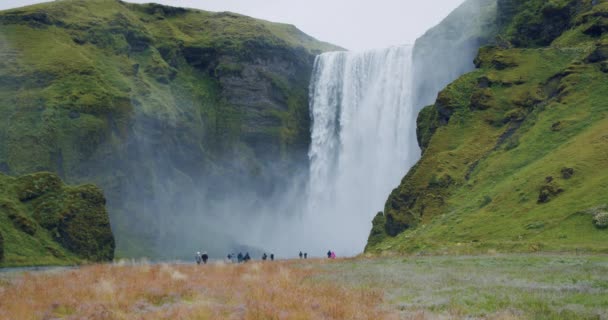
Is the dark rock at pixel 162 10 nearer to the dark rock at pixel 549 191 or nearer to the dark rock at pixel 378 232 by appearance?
the dark rock at pixel 378 232

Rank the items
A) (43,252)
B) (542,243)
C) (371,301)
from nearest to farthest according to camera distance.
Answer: (371,301), (542,243), (43,252)

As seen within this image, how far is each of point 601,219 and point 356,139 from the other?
268 ft

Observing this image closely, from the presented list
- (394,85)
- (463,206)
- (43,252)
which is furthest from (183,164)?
(463,206)

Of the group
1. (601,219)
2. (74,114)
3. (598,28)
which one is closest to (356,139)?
(74,114)

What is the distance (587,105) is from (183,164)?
86472mm

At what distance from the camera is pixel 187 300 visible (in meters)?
22.4

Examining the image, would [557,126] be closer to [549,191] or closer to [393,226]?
Result: [549,191]

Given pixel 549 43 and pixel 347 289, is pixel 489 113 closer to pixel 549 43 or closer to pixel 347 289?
pixel 549 43

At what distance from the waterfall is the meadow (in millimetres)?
75224

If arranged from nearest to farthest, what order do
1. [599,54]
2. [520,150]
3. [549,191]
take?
[549,191], [520,150], [599,54]

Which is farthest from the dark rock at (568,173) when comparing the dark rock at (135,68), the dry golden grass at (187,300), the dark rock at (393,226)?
the dark rock at (135,68)

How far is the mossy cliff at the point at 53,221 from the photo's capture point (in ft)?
244

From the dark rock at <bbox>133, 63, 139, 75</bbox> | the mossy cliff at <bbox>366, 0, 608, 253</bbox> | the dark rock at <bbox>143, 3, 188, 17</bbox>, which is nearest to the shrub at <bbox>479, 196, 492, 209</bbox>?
the mossy cliff at <bbox>366, 0, 608, 253</bbox>

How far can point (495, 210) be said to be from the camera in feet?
163
